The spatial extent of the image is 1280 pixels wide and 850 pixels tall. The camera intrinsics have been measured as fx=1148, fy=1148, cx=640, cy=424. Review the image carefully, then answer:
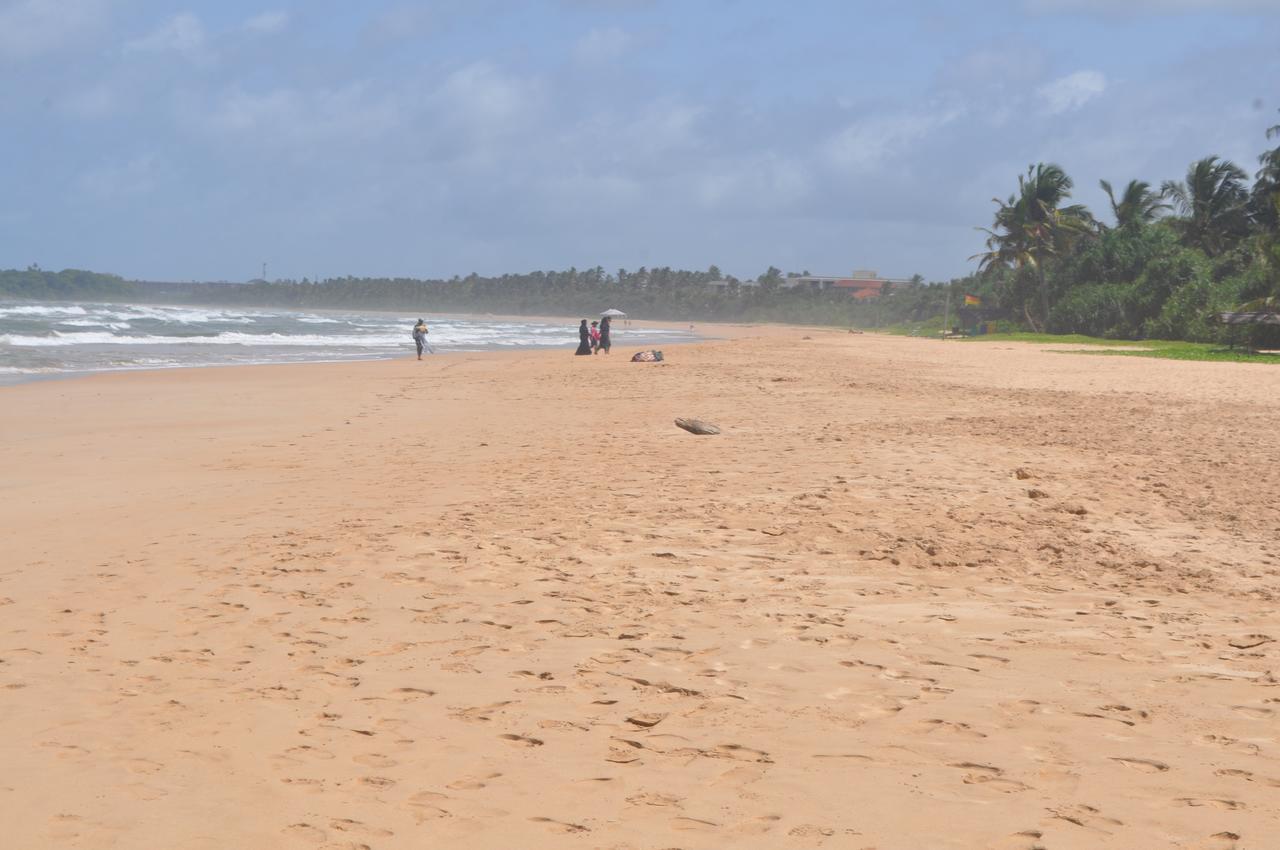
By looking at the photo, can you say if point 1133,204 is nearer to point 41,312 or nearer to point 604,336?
point 604,336

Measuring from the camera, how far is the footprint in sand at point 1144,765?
347cm

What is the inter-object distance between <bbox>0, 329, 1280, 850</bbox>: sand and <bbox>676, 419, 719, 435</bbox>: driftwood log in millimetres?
681

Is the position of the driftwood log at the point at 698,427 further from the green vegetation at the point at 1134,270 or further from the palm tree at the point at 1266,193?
the palm tree at the point at 1266,193

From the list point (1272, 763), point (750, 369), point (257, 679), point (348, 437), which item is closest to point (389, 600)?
point (257, 679)

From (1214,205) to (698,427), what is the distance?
4664cm

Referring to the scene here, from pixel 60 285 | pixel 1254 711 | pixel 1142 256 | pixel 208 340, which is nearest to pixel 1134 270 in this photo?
pixel 1142 256

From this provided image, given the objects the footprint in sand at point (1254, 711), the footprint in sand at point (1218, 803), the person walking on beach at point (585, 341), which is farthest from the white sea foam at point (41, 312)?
the footprint in sand at point (1218, 803)

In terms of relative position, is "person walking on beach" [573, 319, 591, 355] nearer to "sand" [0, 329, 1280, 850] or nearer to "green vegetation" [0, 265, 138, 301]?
"sand" [0, 329, 1280, 850]

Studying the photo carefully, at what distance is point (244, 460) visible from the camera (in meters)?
10.9

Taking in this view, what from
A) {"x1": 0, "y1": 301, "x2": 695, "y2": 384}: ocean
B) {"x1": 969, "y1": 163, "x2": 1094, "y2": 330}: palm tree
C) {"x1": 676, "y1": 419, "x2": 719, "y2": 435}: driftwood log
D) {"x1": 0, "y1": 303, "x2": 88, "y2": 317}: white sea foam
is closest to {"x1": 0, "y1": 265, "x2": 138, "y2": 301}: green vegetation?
{"x1": 0, "y1": 303, "x2": 88, "y2": 317}: white sea foam

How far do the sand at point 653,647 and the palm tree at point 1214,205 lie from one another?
43564 mm

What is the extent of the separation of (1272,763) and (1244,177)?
52.1m

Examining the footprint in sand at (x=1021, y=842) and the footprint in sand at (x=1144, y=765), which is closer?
the footprint in sand at (x=1021, y=842)

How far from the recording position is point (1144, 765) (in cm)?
351
